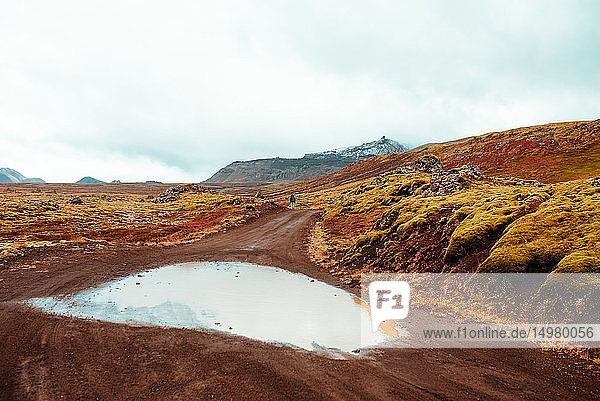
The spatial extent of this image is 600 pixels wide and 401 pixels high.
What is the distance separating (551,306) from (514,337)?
1.94 metres

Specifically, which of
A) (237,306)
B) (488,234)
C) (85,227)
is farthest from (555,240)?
(85,227)

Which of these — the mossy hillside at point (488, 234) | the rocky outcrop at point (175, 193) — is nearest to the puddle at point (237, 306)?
the mossy hillside at point (488, 234)

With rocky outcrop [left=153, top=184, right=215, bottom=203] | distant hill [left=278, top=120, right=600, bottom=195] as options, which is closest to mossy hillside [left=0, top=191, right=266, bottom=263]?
rocky outcrop [left=153, top=184, right=215, bottom=203]

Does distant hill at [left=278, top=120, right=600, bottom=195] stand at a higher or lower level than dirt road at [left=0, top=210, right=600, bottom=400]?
higher

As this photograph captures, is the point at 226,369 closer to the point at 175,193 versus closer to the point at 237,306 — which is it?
the point at 237,306

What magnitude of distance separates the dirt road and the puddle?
91 centimetres

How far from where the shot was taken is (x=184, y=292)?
15.4m

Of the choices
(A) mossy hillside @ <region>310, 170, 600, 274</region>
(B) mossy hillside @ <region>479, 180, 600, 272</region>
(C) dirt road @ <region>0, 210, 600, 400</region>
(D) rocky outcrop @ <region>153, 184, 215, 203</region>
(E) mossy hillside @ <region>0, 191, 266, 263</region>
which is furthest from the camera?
(D) rocky outcrop @ <region>153, 184, 215, 203</region>

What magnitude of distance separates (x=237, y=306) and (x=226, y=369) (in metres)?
5.60

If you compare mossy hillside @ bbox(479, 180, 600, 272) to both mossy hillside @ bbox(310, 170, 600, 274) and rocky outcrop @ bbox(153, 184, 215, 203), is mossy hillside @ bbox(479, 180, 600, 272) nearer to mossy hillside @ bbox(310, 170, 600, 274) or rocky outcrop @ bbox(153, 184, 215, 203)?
mossy hillside @ bbox(310, 170, 600, 274)

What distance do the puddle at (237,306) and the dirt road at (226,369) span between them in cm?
91

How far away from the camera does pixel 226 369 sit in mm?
8148

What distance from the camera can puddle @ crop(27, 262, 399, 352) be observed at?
431 inches

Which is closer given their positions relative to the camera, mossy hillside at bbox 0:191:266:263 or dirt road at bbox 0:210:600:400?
dirt road at bbox 0:210:600:400
